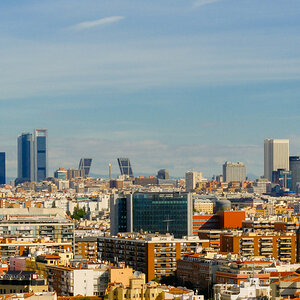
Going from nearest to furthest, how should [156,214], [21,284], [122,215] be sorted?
[21,284]
[156,214]
[122,215]

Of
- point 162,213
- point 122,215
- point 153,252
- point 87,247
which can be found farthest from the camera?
point 122,215

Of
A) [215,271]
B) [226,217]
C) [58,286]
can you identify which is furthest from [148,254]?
[226,217]

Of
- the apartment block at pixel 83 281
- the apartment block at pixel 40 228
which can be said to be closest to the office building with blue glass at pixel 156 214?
the apartment block at pixel 40 228

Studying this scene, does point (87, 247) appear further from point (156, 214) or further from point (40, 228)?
point (156, 214)

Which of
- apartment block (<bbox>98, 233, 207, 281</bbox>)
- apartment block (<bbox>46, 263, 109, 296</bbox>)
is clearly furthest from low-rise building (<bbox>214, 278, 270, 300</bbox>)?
apartment block (<bbox>98, 233, 207, 281</bbox>)

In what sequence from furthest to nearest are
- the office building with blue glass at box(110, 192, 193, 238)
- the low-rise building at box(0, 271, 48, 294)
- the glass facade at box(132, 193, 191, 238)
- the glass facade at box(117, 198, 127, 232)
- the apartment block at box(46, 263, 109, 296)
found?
1. the glass facade at box(117, 198, 127, 232)
2. the office building with blue glass at box(110, 192, 193, 238)
3. the glass facade at box(132, 193, 191, 238)
4. the apartment block at box(46, 263, 109, 296)
5. the low-rise building at box(0, 271, 48, 294)

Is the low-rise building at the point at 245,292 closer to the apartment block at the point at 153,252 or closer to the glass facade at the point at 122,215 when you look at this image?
the apartment block at the point at 153,252

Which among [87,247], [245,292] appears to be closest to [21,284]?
[245,292]

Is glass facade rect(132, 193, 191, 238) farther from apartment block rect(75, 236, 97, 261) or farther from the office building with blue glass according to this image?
apartment block rect(75, 236, 97, 261)
